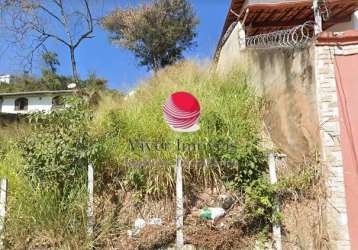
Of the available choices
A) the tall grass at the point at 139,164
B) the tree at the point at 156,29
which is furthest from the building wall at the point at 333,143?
the tree at the point at 156,29

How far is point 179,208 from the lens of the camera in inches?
194

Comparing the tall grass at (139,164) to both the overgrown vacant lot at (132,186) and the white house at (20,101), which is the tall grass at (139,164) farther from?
the white house at (20,101)

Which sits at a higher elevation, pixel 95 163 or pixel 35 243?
pixel 95 163

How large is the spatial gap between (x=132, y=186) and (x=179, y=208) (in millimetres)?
839

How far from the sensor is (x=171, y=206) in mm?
5273

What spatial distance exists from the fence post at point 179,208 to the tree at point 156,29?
47.3 feet

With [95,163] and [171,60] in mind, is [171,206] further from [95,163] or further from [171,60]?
[171,60]

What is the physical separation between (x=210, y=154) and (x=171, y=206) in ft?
3.11

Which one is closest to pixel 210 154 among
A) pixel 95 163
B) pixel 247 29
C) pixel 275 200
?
pixel 275 200

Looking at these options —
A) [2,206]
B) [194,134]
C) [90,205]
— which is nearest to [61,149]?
[90,205]

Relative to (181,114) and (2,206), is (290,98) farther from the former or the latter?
(2,206)

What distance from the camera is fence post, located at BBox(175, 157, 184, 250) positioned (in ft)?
15.7

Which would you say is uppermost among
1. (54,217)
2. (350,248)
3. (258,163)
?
(258,163)

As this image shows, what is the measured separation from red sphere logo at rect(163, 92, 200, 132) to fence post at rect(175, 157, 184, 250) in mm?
498
